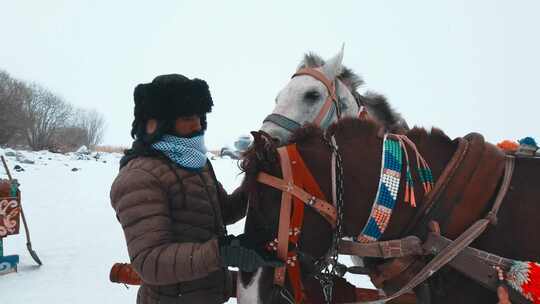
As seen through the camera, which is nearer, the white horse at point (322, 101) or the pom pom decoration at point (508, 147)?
the pom pom decoration at point (508, 147)

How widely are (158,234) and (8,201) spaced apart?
4.45 m

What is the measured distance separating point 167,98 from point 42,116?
4145cm

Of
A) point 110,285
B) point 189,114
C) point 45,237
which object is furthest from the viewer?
point 45,237

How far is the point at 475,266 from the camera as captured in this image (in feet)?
5.10

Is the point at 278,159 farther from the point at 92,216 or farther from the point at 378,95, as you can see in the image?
the point at 92,216

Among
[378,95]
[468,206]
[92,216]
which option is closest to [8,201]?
[92,216]

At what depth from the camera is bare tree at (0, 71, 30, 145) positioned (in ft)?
82.8

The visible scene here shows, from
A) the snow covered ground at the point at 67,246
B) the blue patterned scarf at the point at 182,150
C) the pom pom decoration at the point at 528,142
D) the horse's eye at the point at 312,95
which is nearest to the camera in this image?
the pom pom decoration at the point at 528,142

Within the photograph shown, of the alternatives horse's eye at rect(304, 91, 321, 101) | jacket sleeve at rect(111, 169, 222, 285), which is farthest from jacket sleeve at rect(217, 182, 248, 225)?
horse's eye at rect(304, 91, 321, 101)

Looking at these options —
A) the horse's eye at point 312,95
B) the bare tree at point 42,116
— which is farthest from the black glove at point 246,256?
the bare tree at point 42,116

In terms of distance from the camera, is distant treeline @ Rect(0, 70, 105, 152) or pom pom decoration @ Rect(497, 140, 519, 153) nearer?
pom pom decoration @ Rect(497, 140, 519, 153)

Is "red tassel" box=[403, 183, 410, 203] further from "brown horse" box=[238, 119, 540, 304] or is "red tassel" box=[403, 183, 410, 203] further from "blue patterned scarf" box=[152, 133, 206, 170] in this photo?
"blue patterned scarf" box=[152, 133, 206, 170]

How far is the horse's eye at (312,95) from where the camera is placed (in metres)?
3.57

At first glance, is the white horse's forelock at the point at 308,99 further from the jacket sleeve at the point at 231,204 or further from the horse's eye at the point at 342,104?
the jacket sleeve at the point at 231,204
